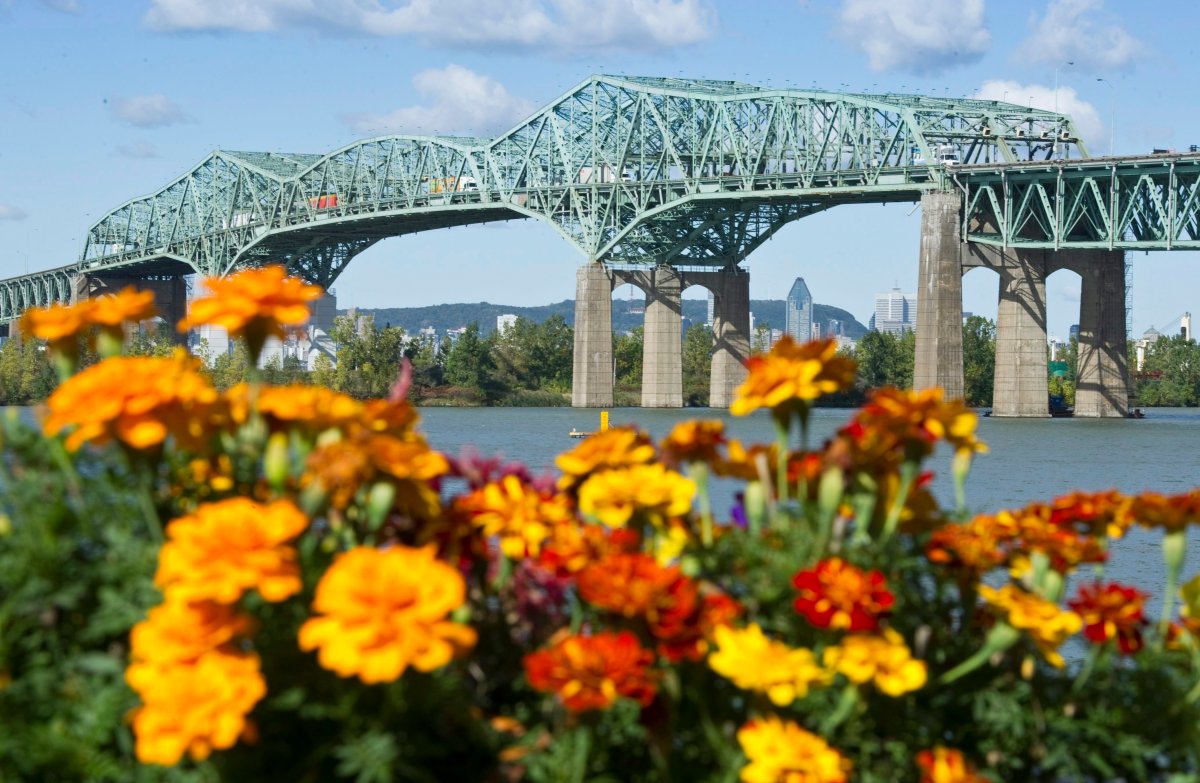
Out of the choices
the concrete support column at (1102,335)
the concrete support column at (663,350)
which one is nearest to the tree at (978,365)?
the concrete support column at (663,350)

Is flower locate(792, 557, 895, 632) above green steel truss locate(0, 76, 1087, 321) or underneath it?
underneath

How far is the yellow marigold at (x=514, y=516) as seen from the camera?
4145 mm

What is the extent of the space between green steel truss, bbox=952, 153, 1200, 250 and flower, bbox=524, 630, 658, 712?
248ft

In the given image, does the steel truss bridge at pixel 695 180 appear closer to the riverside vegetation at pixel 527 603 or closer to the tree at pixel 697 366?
the tree at pixel 697 366

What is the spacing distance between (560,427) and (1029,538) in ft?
225

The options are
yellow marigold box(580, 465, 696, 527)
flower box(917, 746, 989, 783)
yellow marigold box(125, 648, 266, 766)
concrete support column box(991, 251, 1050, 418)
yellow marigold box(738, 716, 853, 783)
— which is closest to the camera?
yellow marigold box(125, 648, 266, 766)

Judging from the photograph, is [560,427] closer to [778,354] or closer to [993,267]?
[993,267]

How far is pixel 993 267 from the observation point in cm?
8106

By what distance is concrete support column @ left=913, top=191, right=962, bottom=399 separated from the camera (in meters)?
75.7

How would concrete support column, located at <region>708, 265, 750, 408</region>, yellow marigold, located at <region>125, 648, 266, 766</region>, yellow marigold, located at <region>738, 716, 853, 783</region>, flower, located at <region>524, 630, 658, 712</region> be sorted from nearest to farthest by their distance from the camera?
yellow marigold, located at <region>125, 648, 266, 766</region> < flower, located at <region>524, 630, 658, 712</region> < yellow marigold, located at <region>738, 716, 853, 783</region> < concrete support column, located at <region>708, 265, 750, 408</region>

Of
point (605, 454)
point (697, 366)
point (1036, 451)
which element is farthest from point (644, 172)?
point (605, 454)

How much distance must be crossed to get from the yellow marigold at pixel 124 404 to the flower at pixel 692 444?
51.5 inches

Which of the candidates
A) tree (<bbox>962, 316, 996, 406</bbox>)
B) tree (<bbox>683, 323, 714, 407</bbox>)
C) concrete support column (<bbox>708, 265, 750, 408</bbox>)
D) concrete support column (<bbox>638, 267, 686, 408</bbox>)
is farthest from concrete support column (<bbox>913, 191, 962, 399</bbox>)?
tree (<bbox>962, 316, 996, 406</bbox>)

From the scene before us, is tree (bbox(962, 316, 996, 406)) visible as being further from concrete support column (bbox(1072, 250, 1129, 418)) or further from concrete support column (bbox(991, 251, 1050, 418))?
concrete support column (bbox(991, 251, 1050, 418))
